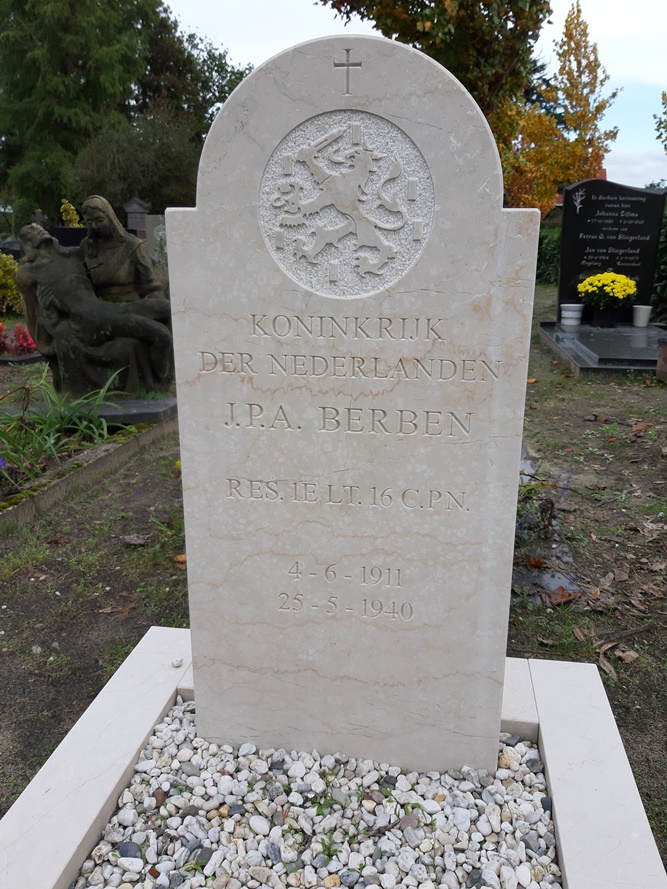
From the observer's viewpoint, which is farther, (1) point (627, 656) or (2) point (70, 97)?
(2) point (70, 97)

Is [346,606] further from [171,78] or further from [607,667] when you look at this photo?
[171,78]

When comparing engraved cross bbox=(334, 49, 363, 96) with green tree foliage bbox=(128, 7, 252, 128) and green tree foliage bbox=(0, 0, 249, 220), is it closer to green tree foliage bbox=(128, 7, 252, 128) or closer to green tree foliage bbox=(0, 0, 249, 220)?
green tree foliage bbox=(0, 0, 249, 220)

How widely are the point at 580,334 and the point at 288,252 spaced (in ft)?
31.9

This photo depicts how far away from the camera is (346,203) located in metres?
2.11

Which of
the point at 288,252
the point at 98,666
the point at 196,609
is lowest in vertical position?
the point at 98,666

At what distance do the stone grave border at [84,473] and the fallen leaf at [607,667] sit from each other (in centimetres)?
379

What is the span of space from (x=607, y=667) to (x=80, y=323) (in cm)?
578

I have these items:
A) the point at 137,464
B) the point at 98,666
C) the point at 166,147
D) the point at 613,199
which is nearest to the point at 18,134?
the point at 166,147

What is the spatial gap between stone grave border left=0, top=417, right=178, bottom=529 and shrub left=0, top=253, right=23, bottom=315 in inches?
340

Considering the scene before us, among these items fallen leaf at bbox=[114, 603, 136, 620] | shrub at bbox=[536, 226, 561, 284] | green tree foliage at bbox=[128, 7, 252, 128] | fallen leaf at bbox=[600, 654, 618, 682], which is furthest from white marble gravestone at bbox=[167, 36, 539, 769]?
green tree foliage at bbox=[128, 7, 252, 128]

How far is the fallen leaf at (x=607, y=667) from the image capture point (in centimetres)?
324

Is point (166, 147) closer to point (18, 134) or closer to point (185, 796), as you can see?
point (18, 134)

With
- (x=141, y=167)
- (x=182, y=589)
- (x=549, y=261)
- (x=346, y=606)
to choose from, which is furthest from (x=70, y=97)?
(x=346, y=606)

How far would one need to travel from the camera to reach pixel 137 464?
20.3 ft
